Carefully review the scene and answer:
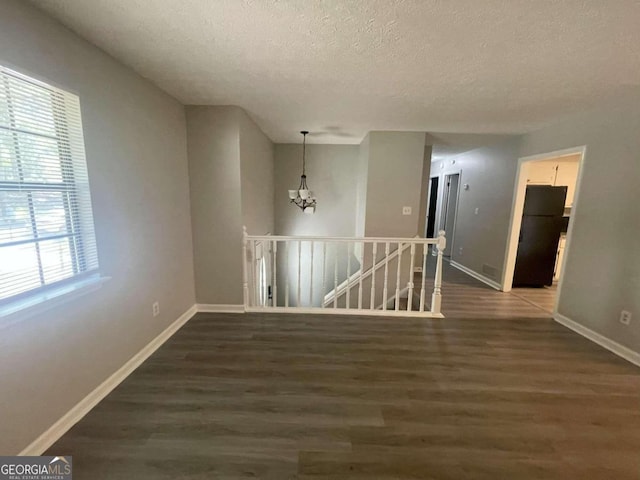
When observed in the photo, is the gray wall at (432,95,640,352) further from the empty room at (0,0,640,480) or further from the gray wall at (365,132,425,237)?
the gray wall at (365,132,425,237)

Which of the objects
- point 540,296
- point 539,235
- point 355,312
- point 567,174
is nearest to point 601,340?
point 540,296

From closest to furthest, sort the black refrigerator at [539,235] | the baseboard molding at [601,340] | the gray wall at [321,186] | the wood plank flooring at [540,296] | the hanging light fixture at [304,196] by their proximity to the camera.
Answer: the baseboard molding at [601,340], the wood plank flooring at [540,296], the black refrigerator at [539,235], the hanging light fixture at [304,196], the gray wall at [321,186]

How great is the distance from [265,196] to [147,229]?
7.96ft

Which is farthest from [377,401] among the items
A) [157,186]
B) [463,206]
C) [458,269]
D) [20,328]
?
[463,206]

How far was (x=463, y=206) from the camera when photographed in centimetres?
532

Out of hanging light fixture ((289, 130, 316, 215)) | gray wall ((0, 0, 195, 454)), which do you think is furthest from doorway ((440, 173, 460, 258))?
gray wall ((0, 0, 195, 454))

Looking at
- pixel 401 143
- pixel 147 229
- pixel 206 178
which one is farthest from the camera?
pixel 401 143

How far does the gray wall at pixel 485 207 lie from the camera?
4.14 meters

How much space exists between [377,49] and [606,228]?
2.85 meters

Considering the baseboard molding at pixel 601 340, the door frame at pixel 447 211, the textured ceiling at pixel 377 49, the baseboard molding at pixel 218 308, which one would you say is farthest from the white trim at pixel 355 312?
the door frame at pixel 447 211

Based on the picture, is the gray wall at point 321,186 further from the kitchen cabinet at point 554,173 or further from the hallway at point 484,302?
the kitchen cabinet at point 554,173

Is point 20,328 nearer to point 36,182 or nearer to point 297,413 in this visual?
point 36,182

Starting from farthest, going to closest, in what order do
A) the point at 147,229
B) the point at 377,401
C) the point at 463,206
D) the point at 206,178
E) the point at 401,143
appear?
1. the point at 463,206
2. the point at 401,143
3. the point at 206,178
4. the point at 147,229
5. the point at 377,401

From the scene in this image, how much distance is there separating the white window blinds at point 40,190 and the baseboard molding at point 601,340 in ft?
14.2
